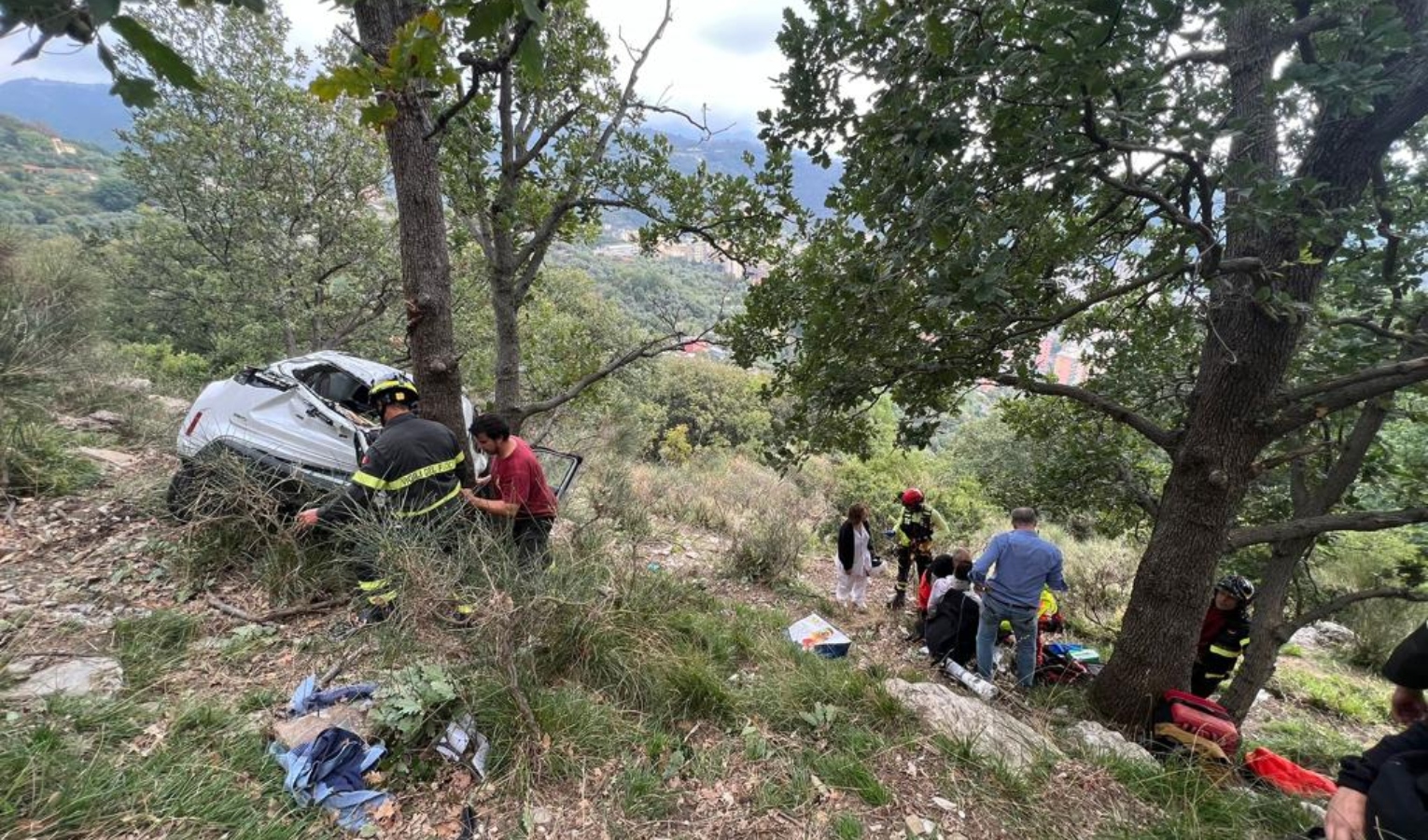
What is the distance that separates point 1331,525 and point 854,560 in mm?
4054

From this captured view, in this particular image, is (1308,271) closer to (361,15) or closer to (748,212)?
(748,212)

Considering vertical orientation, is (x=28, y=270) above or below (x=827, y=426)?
below

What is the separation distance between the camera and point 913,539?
7707 millimetres

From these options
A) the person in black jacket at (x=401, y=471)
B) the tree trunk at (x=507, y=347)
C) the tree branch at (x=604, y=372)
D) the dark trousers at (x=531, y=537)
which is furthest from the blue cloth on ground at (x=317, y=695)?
the tree trunk at (x=507, y=347)

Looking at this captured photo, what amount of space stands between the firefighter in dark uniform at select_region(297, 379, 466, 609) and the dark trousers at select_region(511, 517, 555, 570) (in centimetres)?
51

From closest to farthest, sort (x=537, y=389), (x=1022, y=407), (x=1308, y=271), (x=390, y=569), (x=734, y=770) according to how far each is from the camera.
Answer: (x=734, y=770) < (x=390, y=569) < (x=1308, y=271) < (x=1022, y=407) < (x=537, y=389)

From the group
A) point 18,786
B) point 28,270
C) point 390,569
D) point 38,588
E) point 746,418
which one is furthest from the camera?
point 746,418

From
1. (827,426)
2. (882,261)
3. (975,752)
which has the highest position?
(882,261)

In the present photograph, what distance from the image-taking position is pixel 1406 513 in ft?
12.1

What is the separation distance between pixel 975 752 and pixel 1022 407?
3978 mm

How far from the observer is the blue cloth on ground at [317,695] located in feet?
9.63

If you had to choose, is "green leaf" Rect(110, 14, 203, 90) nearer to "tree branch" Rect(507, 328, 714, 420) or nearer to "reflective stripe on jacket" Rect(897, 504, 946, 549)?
"tree branch" Rect(507, 328, 714, 420)

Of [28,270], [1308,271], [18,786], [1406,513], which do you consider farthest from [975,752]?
[28,270]

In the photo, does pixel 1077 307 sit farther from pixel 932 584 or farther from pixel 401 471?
pixel 401 471
